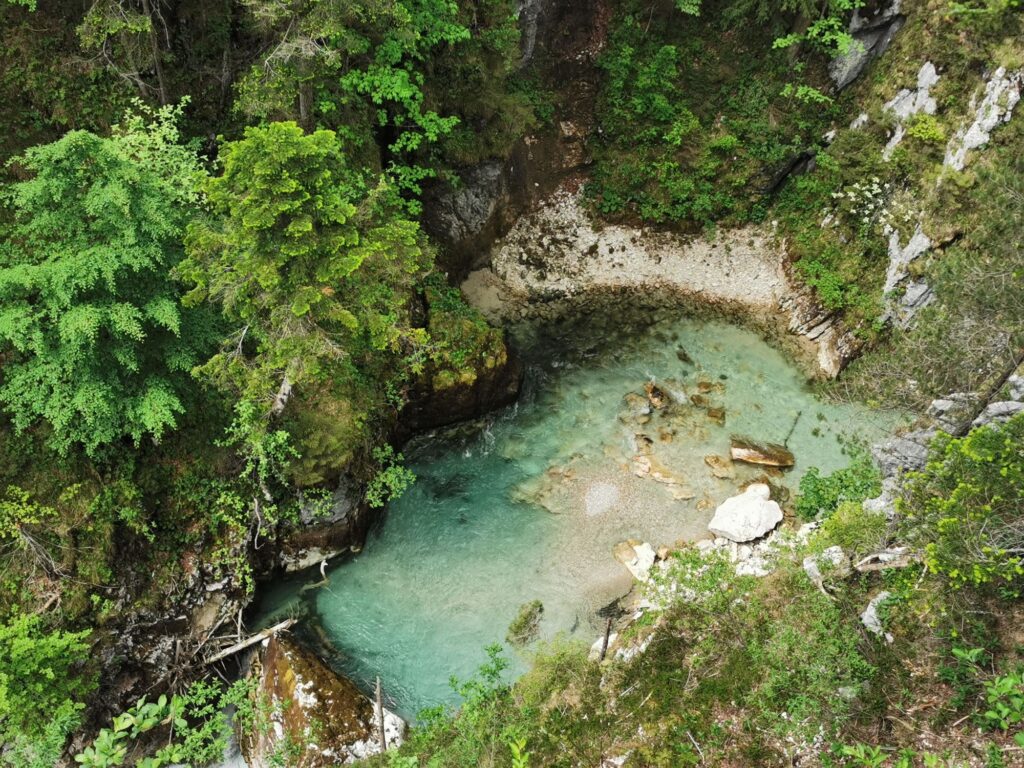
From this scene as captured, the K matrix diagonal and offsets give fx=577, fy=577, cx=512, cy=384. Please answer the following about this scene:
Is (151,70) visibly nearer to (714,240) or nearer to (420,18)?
(420,18)

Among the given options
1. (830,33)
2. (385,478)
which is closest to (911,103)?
(830,33)

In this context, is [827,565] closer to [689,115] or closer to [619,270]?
[619,270]

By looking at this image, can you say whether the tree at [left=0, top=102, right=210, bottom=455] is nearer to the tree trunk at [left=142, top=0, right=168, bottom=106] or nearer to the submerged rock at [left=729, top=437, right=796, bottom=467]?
the tree trunk at [left=142, top=0, right=168, bottom=106]

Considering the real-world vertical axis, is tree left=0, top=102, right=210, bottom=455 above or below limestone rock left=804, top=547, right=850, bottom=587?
above

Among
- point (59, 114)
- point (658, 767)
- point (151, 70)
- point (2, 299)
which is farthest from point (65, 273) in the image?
point (658, 767)

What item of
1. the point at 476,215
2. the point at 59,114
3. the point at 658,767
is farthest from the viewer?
the point at 476,215

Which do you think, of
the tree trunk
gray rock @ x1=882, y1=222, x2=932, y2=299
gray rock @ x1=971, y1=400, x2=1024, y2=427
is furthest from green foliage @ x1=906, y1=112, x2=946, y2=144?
the tree trunk
